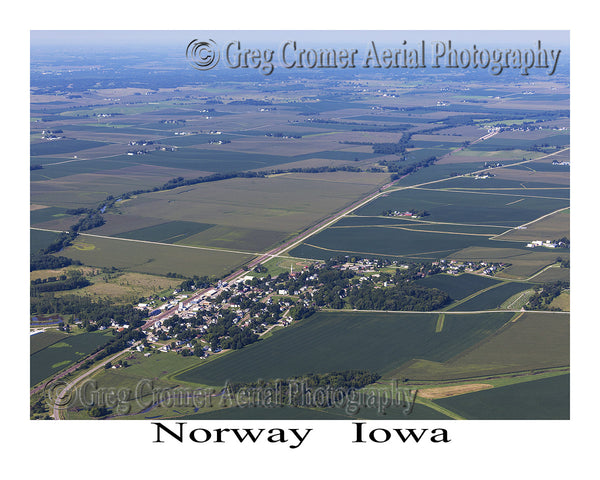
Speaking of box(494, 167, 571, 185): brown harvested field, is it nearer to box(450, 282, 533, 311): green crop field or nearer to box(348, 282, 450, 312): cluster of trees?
box(450, 282, 533, 311): green crop field

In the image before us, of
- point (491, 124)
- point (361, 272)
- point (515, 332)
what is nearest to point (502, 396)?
point (515, 332)

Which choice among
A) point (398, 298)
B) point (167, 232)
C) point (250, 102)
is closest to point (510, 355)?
point (398, 298)

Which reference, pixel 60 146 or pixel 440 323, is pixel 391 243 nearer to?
pixel 440 323

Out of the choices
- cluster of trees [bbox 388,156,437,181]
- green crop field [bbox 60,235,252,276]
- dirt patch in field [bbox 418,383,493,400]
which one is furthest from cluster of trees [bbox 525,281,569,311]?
cluster of trees [bbox 388,156,437,181]

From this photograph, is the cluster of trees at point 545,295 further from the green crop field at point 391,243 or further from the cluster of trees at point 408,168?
the cluster of trees at point 408,168

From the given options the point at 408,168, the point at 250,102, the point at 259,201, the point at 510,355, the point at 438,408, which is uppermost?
the point at 250,102

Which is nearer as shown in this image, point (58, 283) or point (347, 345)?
point (347, 345)

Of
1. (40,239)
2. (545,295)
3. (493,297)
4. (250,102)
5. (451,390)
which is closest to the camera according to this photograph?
(451,390)
